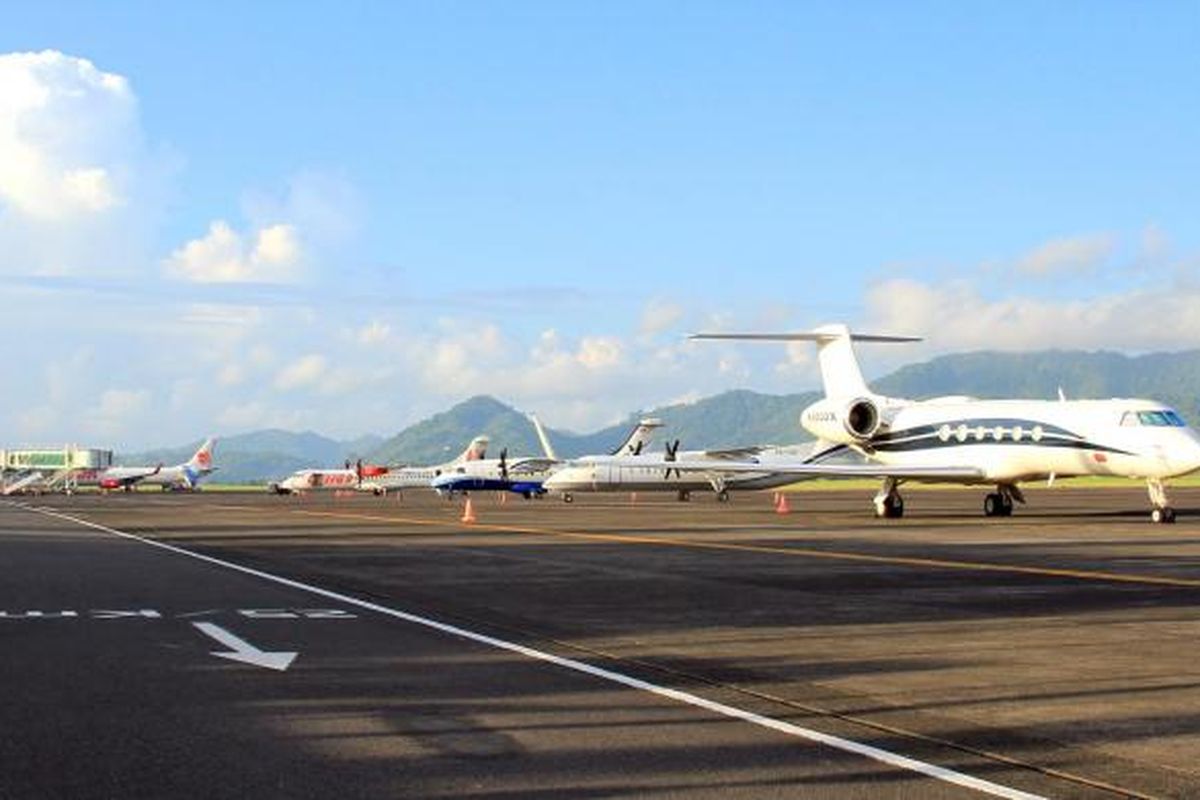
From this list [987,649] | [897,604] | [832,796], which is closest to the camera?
[832,796]

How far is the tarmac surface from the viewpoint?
7727 mm

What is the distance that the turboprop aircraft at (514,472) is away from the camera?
104m

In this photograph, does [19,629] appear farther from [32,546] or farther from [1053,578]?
[32,546]

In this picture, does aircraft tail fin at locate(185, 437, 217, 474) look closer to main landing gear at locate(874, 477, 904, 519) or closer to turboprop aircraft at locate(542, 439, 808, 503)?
turboprop aircraft at locate(542, 439, 808, 503)

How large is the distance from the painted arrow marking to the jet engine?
3976 centimetres

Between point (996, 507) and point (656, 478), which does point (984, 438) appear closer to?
point (996, 507)

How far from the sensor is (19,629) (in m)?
15.1

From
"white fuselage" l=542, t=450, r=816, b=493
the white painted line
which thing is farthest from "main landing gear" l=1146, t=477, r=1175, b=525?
"white fuselage" l=542, t=450, r=816, b=493

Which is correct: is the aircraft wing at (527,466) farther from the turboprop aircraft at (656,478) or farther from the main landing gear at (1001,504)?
the main landing gear at (1001,504)

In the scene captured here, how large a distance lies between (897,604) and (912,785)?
10.6 metres

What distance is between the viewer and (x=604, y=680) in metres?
11.2

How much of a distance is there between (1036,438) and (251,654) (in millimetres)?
37155

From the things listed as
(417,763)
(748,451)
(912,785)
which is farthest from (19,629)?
(748,451)

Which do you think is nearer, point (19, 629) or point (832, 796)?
point (832, 796)
